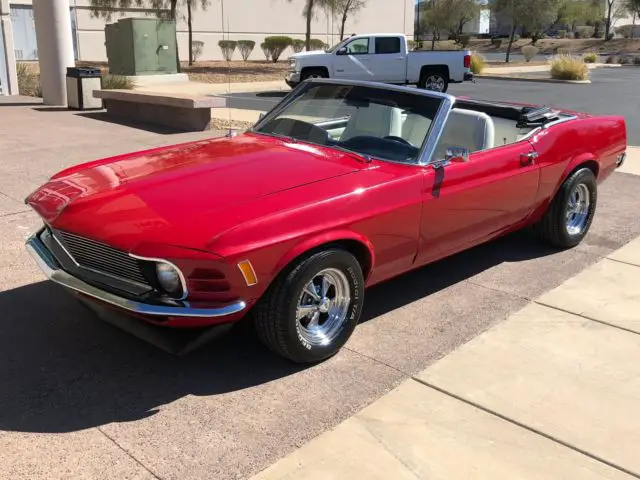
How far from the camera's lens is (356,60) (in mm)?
21672

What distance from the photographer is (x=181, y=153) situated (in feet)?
14.9

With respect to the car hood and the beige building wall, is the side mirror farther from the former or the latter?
the beige building wall

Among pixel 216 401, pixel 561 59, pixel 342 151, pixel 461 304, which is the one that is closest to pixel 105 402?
pixel 216 401

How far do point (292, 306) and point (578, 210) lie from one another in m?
3.56

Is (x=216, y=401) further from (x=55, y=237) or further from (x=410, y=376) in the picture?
(x=55, y=237)

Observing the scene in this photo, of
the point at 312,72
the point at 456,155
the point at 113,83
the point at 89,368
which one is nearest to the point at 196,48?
the point at 312,72

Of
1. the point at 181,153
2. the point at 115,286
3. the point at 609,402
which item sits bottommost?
the point at 609,402

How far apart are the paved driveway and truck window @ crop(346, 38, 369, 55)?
17.3 m

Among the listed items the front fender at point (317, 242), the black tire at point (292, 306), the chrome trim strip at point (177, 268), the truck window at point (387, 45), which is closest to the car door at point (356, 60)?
the truck window at point (387, 45)

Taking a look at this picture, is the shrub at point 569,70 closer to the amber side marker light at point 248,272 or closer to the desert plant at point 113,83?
the desert plant at point 113,83

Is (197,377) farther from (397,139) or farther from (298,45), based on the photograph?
(298,45)

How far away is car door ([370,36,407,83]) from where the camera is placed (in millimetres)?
21719

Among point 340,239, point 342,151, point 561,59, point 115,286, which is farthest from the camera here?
point 561,59

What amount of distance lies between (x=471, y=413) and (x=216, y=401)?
1300 mm
